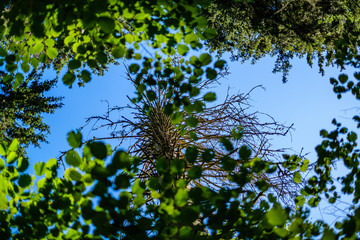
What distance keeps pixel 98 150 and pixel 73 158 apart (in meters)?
0.28

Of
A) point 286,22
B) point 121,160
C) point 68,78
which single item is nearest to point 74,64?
point 68,78

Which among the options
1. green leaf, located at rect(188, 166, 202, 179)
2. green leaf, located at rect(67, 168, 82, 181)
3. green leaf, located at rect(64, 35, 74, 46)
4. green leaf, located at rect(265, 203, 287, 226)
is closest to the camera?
green leaf, located at rect(265, 203, 287, 226)

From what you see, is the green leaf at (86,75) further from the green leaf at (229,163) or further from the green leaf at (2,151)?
the green leaf at (229,163)

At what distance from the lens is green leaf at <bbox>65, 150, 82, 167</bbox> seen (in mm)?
1385

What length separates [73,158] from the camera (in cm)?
139

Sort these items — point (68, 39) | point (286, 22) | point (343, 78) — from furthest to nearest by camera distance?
point (286, 22)
point (343, 78)
point (68, 39)

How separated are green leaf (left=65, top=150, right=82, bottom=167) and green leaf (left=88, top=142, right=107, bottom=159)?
9.7 inches

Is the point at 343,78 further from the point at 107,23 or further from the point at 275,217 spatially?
the point at 107,23

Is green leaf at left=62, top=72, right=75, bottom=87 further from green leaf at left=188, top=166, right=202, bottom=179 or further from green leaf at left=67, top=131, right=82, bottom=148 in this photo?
green leaf at left=188, top=166, right=202, bottom=179

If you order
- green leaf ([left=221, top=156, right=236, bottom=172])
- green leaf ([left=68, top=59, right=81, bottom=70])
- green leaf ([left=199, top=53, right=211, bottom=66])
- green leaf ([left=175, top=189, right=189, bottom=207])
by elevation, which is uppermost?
green leaf ([left=68, top=59, right=81, bottom=70])

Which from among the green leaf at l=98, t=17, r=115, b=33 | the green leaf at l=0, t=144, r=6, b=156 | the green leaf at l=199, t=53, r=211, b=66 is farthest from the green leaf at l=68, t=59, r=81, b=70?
the green leaf at l=199, t=53, r=211, b=66

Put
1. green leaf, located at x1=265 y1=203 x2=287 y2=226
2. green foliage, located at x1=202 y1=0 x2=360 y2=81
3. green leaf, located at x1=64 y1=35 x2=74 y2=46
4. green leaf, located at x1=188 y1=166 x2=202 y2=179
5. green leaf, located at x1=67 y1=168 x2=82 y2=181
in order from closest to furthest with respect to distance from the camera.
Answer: green leaf, located at x1=265 y1=203 x2=287 y2=226 < green leaf, located at x1=67 y1=168 x2=82 y2=181 < green leaf, located at x1=188 y1=166 x2=202 y2=179 < green leaf, located at x1=64 y1=35 x2=74 y2=46 < green foliage, located at x1=202 y1=0 x2=360 y2=81

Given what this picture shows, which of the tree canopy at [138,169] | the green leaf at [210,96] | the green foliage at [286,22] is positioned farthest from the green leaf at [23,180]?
the green foliage at [286,22]

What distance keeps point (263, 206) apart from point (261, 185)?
59cm
